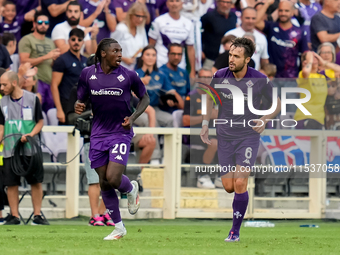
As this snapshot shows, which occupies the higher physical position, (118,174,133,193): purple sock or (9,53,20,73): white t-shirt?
(9,53,20,73): white t-shirt

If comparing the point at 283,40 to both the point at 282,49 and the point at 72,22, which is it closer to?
the point at 282,49

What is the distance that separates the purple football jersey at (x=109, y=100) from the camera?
7227mm

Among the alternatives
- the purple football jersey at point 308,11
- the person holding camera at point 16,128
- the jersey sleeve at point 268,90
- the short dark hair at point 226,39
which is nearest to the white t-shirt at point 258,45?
the short dark hair at point 226,39

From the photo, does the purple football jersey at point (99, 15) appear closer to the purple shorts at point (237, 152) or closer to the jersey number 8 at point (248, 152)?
the purple shorts at point (237, 152)

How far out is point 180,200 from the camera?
11781 millimetres

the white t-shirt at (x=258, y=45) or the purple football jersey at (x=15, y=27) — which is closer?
the purple football jersey at (x=15, y=27)

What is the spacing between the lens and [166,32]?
13328mm

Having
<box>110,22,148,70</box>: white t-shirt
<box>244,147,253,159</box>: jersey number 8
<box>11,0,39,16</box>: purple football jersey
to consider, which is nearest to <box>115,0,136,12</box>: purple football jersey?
<box>110,22,148,70</box>: white t-shirt

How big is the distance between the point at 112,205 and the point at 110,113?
3.44 feet

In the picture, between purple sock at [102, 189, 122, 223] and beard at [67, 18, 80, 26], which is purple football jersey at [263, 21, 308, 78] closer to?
Result: beard at [67, 18, 80, 26]

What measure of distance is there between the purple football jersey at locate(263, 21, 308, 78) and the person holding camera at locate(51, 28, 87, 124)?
14.2ft

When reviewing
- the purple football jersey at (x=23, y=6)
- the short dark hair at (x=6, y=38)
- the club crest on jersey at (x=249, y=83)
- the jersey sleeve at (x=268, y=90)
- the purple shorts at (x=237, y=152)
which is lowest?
the purple shorts at (x=237, y=152)

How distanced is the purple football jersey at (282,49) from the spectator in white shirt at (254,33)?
350 mm

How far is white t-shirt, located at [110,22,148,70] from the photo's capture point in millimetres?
12898
